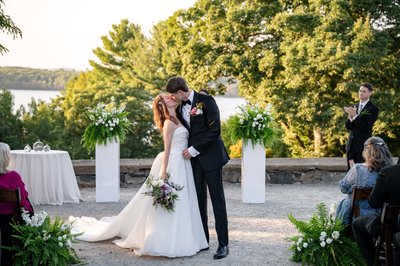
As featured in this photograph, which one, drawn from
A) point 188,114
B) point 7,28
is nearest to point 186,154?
point 188,114

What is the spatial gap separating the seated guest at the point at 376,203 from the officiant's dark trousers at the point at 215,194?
4.74 ft

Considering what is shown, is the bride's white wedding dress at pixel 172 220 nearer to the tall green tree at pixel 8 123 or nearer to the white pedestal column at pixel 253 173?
the white pedestal column at pixel 253 173

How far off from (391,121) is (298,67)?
3218mm

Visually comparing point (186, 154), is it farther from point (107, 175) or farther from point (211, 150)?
point (107, 175)

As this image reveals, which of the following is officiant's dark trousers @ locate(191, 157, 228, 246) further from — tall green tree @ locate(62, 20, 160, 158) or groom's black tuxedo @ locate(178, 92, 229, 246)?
tall green tree @ locate(62, 20, 160, 158)

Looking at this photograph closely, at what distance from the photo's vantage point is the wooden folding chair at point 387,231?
212 inches

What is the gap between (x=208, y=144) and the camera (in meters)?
6.72

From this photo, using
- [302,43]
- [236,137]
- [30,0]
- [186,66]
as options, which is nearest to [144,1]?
[30,0]

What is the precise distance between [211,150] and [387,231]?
200 cm

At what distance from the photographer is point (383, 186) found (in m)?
5.39

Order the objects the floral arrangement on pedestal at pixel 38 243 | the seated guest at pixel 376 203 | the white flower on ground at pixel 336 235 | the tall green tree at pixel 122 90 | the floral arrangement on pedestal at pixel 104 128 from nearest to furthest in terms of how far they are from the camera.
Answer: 1. the seated guest at pixel 376 203
2. the floral arrangement on pedestal at pixel 38 243
3. the white flower on ground at pixel 336 235
4. the floral arrangement on pedestal at pixel 104 128
5. the tall green tree at pixel 122 90

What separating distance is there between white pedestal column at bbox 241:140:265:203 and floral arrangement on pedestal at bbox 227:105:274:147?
110 millimetres

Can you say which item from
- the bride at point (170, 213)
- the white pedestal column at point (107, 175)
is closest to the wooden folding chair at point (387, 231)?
the bride at point (170, 213)

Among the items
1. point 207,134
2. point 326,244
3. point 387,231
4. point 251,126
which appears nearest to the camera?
point 387,231
